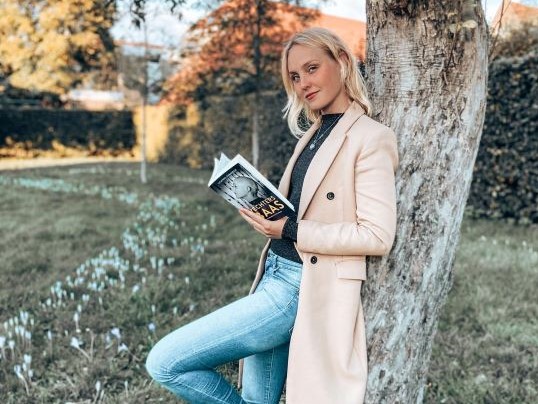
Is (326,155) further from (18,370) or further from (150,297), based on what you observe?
(150,297)

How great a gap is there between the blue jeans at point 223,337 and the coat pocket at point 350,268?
0.59 feet

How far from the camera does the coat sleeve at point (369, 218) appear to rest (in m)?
1.96

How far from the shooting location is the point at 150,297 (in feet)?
15.8

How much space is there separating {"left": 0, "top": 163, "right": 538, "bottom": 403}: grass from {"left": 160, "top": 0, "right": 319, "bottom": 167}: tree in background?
3.40 metres

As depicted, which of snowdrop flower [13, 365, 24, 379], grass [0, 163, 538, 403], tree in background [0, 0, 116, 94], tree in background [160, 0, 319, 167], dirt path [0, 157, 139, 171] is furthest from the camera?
tree in background [0, 0, 116, 94]

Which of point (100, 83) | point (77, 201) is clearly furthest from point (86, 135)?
point (77, 201)

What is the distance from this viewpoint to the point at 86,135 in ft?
81.1

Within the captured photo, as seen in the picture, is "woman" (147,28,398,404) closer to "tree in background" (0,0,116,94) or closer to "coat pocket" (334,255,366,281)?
"coat pocket" (334,255,366,281)

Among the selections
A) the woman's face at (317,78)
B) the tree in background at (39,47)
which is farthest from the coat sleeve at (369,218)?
the tree in background at (39,47)

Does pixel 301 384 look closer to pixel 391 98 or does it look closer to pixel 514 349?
pixel 391 98

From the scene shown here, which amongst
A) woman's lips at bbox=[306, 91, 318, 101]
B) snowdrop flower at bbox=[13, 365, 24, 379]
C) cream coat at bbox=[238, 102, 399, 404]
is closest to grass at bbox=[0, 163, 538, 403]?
snowdrop flower at bbox=[13, 365, 24, 379]

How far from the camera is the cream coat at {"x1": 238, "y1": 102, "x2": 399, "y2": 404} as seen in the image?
2.01 meters

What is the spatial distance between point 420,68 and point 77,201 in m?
9.35

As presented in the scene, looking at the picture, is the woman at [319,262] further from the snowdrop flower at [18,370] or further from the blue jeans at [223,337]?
the snowdrop flower at [18,370]
